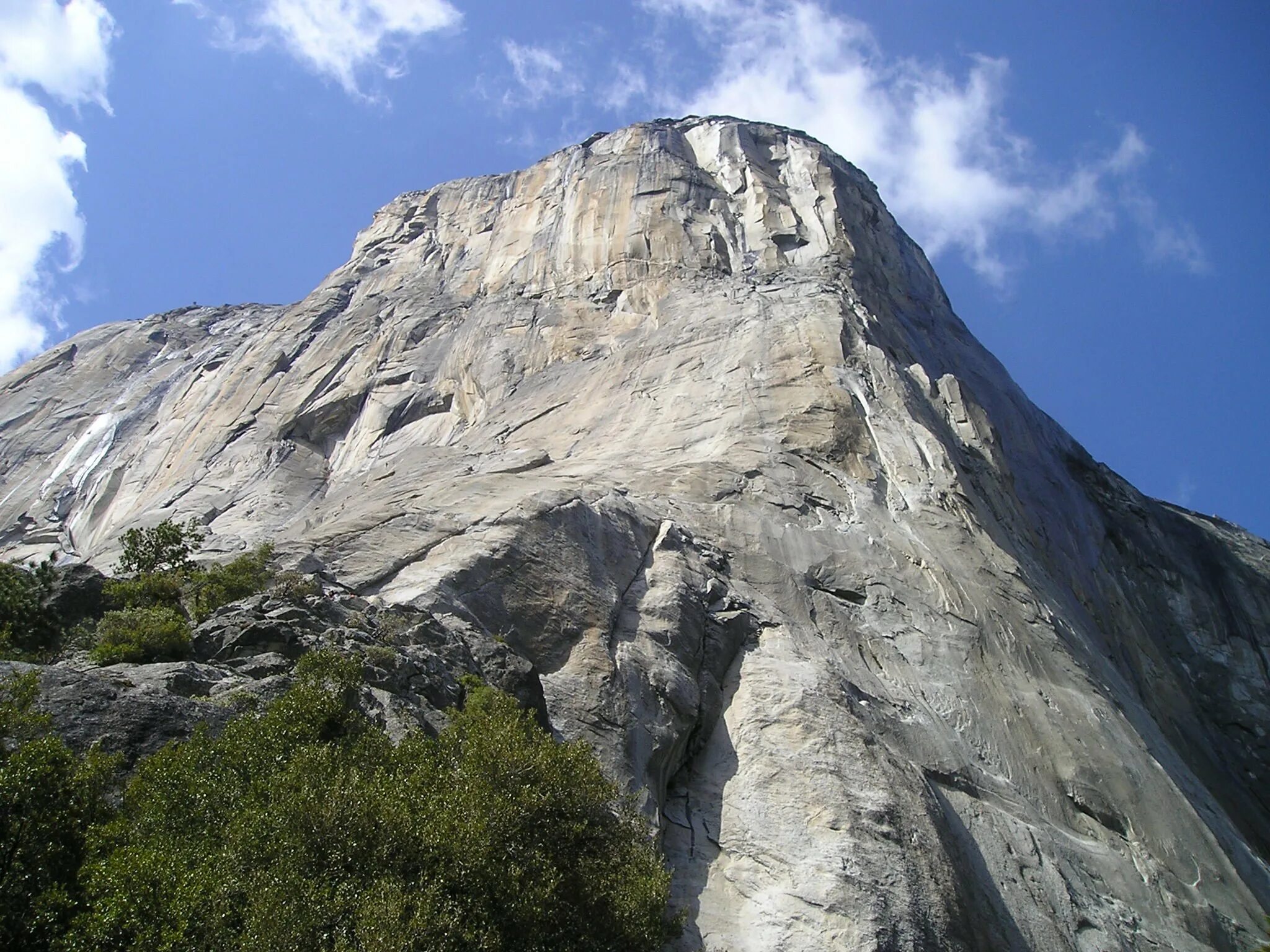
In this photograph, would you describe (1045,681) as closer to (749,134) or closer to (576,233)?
(576,233)

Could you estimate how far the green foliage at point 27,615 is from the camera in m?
17.4

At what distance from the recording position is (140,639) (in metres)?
15.9

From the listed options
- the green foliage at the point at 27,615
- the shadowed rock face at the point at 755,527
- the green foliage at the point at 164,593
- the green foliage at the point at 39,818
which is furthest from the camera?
the shadowed rock face at the point at 755,527

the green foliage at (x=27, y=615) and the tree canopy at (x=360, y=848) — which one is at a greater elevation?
the green foliage at (x=27, y=615)

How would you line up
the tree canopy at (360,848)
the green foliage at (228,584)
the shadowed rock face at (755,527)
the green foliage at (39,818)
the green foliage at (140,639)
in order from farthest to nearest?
the green foliage at (228,584) < the shadowed rock face at (755,527) < the green foliage at (140,639) < the tree canopy at (360,848) < the green foliage at (39,818)

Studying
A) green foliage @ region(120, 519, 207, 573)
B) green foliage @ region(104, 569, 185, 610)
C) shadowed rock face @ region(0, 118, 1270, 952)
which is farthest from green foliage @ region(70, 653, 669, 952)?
green foliage @ region(120, 519, 207, 573)

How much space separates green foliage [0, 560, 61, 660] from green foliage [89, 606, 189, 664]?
1855mm

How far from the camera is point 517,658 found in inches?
724

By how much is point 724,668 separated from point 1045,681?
A: 8.07 meters

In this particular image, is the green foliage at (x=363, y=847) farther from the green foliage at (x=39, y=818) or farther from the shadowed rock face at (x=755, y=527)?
the shadowed rock face at (x=755, y=527)

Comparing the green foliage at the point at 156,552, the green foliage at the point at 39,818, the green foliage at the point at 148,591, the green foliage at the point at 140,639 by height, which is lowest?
the green foliage at the point at 39,818

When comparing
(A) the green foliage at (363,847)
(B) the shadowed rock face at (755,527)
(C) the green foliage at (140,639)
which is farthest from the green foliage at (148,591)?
(A) the green foliage at (363,847)

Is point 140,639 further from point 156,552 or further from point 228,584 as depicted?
point 156,552

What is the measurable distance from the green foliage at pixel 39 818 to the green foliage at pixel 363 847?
322 millimetres
